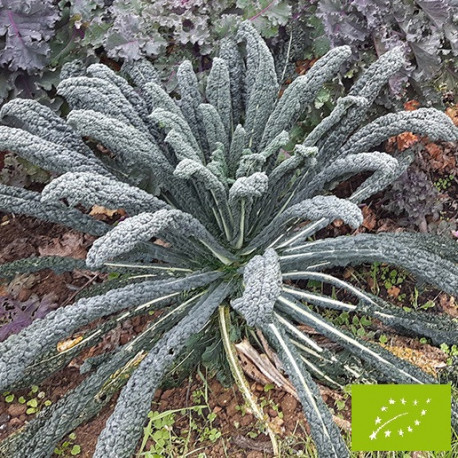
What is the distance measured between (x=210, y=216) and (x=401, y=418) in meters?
0.71

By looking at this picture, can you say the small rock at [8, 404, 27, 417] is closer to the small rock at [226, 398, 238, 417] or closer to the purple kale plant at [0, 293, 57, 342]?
the purple kale plant at [0, 293, 57, 342]

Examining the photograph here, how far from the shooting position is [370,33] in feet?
5.35

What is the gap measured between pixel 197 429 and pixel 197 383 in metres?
0.14

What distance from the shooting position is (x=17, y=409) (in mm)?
1566

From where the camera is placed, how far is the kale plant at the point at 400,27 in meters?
1.58

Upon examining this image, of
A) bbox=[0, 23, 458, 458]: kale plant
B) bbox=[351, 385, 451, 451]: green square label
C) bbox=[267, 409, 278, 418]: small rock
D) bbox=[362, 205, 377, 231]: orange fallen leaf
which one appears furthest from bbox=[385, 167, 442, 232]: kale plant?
bbox=[267, 409, 278, 418]: small rock

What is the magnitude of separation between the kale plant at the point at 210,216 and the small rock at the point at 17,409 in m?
0.16

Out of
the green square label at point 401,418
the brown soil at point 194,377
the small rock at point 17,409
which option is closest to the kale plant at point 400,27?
the brown soil at point 194,377

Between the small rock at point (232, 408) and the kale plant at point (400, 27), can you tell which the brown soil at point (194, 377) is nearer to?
the small rock at point (232, 408)

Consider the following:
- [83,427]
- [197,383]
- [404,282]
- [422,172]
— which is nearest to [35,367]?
[83,427]

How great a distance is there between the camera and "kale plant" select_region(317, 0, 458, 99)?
1.58m

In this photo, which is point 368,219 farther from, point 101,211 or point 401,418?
point 101,211

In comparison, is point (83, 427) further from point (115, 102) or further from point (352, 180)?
point (352, 180)

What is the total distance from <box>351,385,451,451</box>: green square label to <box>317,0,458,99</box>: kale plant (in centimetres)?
86
